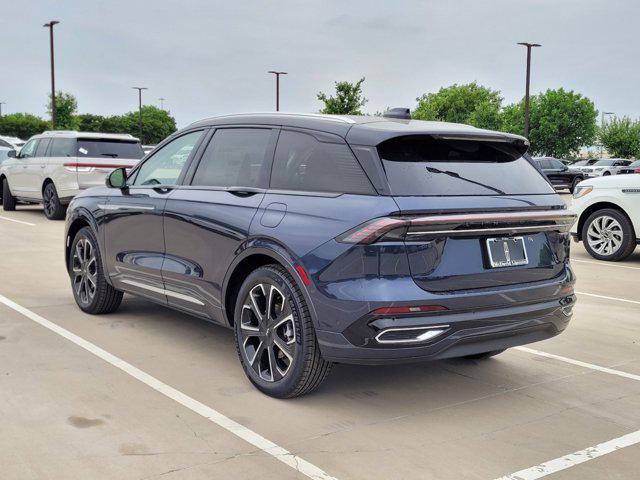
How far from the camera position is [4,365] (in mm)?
4984

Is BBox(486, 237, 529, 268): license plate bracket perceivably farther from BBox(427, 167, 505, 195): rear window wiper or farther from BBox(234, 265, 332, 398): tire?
BBox(234, 265, 332, 398): tire

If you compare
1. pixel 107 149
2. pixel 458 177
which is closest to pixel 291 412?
pixel 458 177

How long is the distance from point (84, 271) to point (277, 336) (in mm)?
2851

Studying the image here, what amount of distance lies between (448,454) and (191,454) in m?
1.23

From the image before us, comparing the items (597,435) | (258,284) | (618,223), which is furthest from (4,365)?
(618,223)

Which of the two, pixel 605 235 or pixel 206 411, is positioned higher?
pixel 605 235

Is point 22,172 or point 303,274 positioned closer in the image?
point 303,274

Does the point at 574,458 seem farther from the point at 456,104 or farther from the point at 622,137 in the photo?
the point at 456,104

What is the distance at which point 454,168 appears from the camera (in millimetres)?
4266

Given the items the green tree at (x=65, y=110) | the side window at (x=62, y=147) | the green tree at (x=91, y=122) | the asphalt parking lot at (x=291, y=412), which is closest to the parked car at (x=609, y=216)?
the asphalt parking lot at (x=291, y=412)

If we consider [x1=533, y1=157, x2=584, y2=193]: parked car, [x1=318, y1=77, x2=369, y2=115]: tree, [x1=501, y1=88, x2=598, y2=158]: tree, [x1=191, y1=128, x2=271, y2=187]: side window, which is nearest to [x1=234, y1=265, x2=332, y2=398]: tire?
[x1=191, y1=128, x2=271, y2=187]: side window

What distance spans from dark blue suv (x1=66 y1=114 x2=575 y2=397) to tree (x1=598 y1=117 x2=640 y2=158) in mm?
72740

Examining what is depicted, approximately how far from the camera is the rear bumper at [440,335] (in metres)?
3.85

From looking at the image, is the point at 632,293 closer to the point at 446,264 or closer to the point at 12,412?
the point at 446,264
